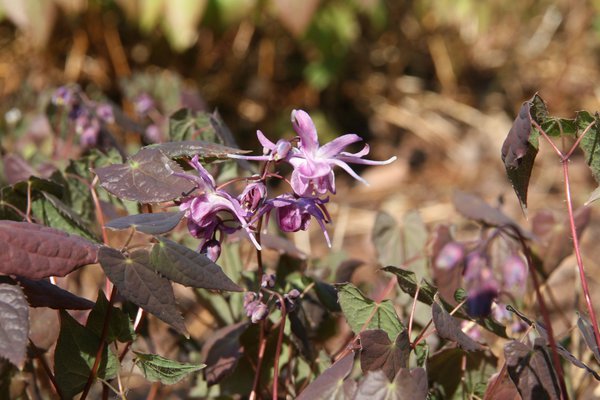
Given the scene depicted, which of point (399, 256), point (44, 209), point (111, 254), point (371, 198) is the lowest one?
point (371, 198)

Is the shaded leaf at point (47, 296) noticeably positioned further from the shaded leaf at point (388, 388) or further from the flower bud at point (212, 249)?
the shaded leaf at point (388, 388)

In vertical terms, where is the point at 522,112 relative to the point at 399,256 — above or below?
above

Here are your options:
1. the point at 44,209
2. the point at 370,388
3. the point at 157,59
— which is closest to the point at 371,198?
the point at 157,59

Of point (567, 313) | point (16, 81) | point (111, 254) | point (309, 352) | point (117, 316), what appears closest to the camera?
point (111, 254)

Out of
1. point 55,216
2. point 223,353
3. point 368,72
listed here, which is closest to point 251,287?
point 223,353

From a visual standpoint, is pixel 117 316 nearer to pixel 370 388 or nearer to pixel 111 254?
pixel 111 254

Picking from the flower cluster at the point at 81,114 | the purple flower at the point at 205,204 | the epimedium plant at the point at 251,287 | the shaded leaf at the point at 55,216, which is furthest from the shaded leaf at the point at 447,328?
the flower cluster at the point at 81,114

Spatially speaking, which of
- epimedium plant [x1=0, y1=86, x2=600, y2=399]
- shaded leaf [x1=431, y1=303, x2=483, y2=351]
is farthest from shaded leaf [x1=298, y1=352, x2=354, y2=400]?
shaded leaf [x1=431, y1=303, x2=483, y2=351]
